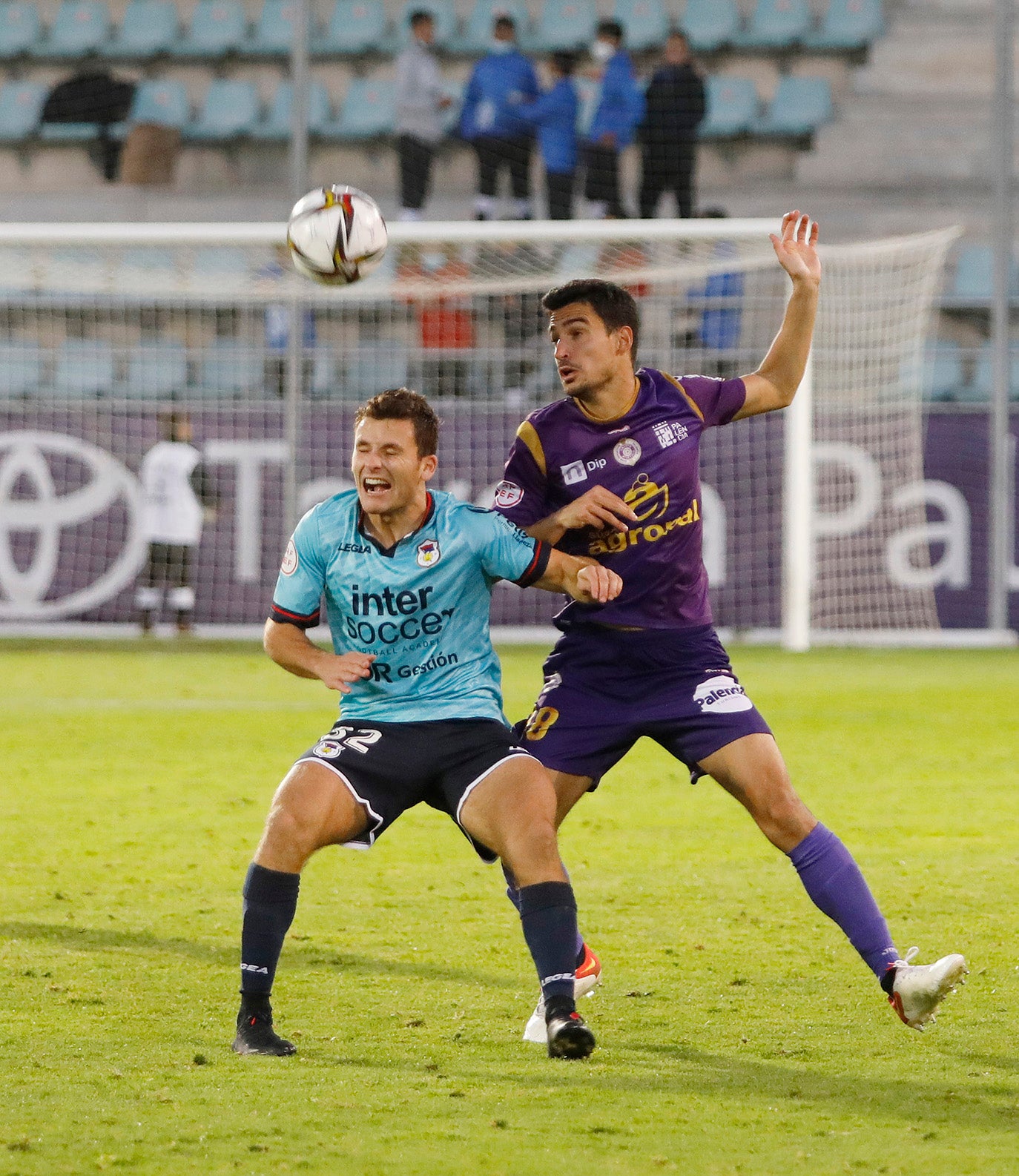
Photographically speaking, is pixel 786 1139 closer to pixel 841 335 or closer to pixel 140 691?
pixel 140 691

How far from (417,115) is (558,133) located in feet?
4.79

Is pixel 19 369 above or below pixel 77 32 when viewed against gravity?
below

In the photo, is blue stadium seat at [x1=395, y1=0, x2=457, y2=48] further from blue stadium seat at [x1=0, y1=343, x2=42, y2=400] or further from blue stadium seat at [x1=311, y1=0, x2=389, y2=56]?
blue stadium seat at [x1=0, y1=343, x2=42, y2=400]

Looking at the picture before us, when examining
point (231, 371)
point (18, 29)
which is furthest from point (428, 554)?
point (18, 29)

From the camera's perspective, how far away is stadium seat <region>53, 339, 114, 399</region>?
18016 millimetres

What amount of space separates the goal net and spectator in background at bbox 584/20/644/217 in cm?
120

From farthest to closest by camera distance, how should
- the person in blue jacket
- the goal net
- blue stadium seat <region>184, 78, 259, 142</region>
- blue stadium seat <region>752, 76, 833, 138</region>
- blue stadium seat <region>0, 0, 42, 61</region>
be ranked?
blue stadium seat <region>0, 0, 42, 61</region> → blue stadium seat <region>184, 78, 259, 142</region> → blue stadium seat <region>752, 76, 833, 138</region> → the person in blue jacket → the goal net

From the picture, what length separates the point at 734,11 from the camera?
21.4m

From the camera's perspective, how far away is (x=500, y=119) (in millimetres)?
18391

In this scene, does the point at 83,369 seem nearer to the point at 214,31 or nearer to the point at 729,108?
the point at 214,31

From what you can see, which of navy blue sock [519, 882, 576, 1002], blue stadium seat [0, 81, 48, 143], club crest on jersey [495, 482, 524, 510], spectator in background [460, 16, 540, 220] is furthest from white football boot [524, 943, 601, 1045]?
blue stadium seat [0, 81, 48, 143]

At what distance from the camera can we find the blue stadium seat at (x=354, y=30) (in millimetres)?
21438

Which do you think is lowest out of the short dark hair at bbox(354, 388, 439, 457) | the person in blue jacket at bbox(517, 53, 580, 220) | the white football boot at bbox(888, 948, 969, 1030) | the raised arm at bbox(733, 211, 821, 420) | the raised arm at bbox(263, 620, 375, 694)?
the white football boot at bbox(888, 948, 969, 1030)

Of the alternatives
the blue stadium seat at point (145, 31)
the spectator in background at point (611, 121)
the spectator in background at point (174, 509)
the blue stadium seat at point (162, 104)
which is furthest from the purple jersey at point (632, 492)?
the blue stadium seat at point (145, 31)
